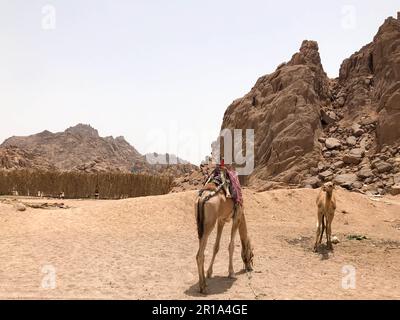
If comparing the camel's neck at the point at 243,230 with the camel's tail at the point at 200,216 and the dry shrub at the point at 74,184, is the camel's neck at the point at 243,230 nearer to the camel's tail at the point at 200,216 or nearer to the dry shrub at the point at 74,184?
the camel's tail at the point at 200,216

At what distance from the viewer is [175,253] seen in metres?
10.6

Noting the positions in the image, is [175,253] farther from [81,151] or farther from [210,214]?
[81,151]

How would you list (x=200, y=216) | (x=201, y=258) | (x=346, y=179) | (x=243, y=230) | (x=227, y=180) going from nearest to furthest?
(x=201, y=258)
(x=200, y=216)
(x=227, y=180)
(x=243, y=230)
(x=346, y=179)

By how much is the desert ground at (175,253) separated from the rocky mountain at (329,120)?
11.2 meters

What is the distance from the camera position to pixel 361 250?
1146cm

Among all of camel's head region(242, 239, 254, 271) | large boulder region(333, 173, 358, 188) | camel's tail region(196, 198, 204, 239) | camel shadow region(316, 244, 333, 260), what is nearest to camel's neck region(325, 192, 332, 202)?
camel shadow region(316, 244, 333, 260)

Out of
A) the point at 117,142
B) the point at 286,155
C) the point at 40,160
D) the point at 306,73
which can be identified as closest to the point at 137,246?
the point at 286,155

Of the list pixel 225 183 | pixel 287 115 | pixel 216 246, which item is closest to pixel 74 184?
pixel 287 115

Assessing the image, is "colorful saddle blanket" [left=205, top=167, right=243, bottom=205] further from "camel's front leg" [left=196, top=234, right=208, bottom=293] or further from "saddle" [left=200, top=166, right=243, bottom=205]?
"camel's front leg" [left=196, top=234, right=208, bottom=293]

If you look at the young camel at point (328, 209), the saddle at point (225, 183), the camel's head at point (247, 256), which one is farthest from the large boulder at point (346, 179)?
the saddle at point (225, 183)

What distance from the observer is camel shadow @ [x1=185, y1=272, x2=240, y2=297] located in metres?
7.05

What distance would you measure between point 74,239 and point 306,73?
29.7 m

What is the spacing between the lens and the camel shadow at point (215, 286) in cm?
705

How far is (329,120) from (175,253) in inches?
1132
